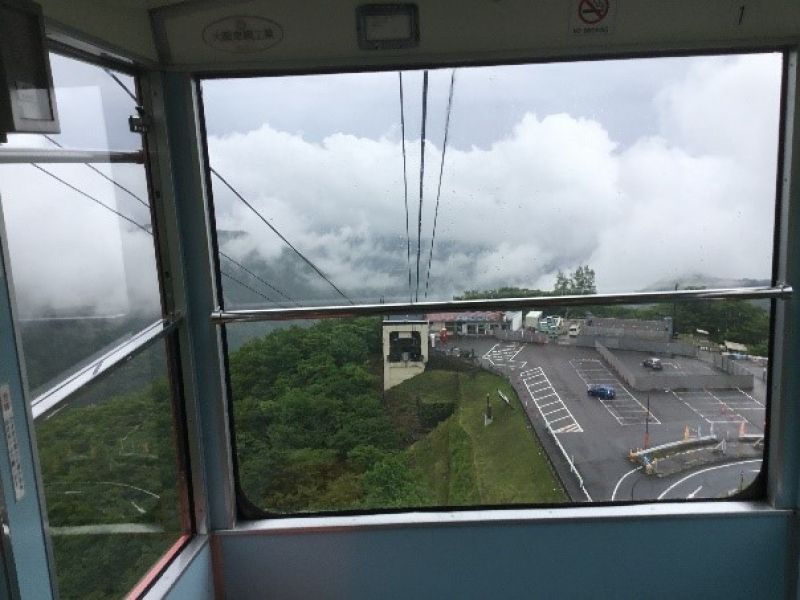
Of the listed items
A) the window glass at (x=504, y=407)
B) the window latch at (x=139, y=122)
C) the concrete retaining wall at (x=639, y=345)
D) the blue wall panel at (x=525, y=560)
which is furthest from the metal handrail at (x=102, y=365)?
the concrete retaining wall at (x=639, y=345)

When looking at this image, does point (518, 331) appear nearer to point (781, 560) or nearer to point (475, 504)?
point (475, 504)

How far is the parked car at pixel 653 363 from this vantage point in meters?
3.01

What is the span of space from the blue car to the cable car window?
1.0 inches

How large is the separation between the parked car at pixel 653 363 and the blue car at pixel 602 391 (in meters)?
0.19

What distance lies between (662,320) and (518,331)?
25.3 inches

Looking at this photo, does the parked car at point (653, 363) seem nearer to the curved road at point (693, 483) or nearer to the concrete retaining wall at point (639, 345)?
the concrete retaining wall at point (639, 345)

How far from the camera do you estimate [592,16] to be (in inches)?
102

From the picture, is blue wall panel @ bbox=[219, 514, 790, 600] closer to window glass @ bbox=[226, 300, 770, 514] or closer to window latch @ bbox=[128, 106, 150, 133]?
window glass @ bbox=[226, 300, 770, 514]

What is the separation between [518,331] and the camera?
9.82 feet

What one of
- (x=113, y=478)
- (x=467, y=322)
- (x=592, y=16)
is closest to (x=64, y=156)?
(x=113, y=478)

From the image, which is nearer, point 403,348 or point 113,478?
point 113,478

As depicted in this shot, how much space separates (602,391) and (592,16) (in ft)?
5.30

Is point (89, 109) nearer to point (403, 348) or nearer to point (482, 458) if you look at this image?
point (403, 348)

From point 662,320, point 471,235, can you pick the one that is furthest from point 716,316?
point 471,235
